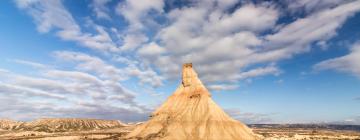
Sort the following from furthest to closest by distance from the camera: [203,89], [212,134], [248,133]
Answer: [203,89] → [248,133] → [212,134]

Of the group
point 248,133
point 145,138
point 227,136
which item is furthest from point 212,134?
point 145,138

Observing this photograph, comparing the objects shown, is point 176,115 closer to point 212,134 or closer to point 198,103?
point 198,103

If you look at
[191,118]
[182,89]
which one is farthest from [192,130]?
[182,89]

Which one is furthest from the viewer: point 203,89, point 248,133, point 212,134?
point 203,89

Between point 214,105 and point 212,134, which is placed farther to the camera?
point 214,105

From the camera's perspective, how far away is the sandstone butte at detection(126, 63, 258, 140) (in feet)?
348

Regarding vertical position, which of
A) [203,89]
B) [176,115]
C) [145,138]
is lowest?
[145,138]

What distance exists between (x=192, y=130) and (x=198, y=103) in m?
12.6

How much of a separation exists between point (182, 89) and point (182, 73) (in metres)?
6.15

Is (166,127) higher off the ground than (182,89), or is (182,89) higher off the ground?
(182,89)

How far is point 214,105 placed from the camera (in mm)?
117188

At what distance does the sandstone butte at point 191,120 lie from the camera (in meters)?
106

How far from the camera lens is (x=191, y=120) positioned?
111688 mm

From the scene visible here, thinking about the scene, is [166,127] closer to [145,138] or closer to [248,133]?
[145,138]
